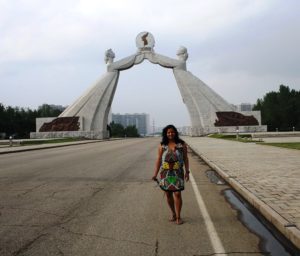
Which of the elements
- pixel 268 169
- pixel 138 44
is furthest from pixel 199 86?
pixel 268 169

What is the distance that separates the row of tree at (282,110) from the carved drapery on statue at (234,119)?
26438mm

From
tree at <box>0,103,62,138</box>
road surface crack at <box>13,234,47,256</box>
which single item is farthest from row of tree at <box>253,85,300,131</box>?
road surface crack at <box>13,234,47,256</box>

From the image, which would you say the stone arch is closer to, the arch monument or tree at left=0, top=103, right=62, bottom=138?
the arch monument

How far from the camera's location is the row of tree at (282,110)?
8931 centimetres

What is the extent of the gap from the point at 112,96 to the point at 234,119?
21824 mm

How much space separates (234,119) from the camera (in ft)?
206

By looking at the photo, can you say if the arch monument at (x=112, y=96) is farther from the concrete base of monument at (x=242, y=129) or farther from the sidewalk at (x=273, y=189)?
the sidewalk at (x=273, y=189)

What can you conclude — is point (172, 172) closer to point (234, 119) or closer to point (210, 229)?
point (210, 229)

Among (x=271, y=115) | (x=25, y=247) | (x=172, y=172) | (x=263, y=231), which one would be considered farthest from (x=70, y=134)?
(x=25, y=247)

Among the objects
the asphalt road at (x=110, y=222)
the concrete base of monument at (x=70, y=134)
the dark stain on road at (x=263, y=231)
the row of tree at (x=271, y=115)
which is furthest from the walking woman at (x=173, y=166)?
the row of tree at (x=271, y=115)

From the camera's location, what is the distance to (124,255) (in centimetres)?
469

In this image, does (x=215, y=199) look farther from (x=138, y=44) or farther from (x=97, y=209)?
(x=138, y=44)

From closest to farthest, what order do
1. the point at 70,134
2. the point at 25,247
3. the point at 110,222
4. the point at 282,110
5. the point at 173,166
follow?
1. the point at 25,247
2. the point at 173,166
3. the point at 110,222
4. the point at 70,134
5. the point at 282,110

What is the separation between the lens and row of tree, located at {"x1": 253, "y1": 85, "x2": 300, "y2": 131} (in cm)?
8931
